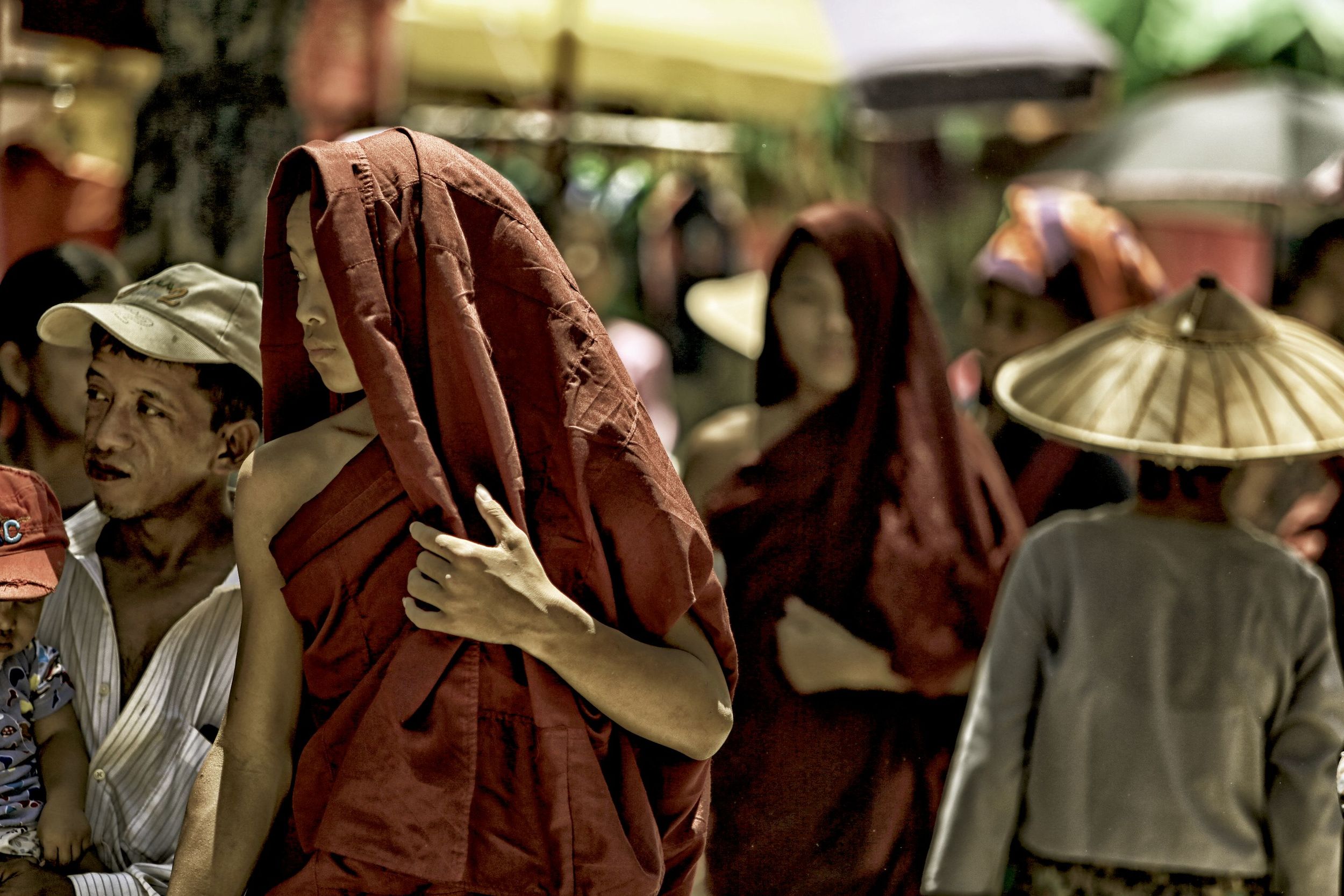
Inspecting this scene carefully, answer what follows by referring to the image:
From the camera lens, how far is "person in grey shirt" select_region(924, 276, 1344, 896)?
306cm

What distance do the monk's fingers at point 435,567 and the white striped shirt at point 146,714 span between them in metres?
0.61

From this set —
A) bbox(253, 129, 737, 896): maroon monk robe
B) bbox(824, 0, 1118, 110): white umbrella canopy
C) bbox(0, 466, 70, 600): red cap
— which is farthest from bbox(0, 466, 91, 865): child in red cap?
bbox(824, 0, 1118, 110): white umbrella canopy

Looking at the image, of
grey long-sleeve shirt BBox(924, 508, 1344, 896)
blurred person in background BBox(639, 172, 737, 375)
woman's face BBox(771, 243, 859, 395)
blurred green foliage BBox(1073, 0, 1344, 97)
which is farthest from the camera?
blurred green foliage BBox(1073, 0, 1344, 97)

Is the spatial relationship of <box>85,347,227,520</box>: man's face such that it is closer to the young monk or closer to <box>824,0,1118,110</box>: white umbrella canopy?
the young monk

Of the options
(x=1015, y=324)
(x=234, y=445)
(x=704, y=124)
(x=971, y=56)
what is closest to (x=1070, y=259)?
(x=1015, y=324)

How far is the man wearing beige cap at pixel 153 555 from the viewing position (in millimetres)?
2342

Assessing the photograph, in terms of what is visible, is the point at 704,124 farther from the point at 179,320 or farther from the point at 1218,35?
the point at 179,320

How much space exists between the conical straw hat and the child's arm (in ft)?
6.79

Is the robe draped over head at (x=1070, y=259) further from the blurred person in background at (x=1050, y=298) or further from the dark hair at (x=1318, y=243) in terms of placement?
the dark hair at (x=1318, y=243)

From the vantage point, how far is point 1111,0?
896 cm

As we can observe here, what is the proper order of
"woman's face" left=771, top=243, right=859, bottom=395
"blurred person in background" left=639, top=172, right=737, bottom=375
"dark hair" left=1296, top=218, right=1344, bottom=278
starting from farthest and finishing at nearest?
"blurred person in background" left=639, top=172, right=737, bottom=375 < "dark hair" left=1296, top=218, right=1344, bottom=278 < "woman's face" left=771, top=243, right=859, bottom=395

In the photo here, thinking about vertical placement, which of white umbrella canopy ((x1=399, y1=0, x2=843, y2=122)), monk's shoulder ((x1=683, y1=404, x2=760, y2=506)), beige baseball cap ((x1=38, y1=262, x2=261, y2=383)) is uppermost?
white umbrella canopy ((x1=399, y1=0, x2=843, y2=122))

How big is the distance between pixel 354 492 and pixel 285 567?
136 millimetres

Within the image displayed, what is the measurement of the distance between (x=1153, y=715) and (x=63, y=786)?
213 centimetres
